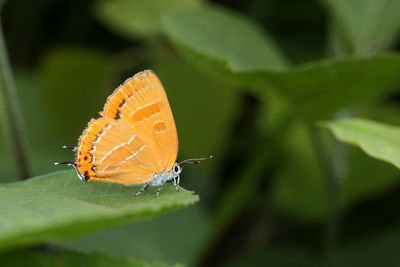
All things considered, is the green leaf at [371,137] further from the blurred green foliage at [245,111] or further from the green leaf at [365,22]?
the green leaf at [365,22]

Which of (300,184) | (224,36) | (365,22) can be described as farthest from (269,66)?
(300,184)

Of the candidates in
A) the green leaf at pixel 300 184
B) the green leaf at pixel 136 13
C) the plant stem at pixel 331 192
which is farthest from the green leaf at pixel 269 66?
the green leaf at pixel 136 13

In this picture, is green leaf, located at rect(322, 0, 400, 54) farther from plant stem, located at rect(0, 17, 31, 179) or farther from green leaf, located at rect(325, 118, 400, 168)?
plant stem, located at rect(0, 17, 31, 179)

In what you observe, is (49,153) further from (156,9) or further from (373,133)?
(373,133)

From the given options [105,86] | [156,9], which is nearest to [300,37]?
[156,9]

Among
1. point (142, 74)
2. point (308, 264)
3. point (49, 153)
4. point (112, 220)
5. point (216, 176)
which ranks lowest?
point (308, 264)

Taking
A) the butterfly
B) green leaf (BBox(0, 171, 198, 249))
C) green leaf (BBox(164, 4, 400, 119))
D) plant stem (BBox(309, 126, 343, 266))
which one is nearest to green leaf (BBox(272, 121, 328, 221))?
plant stem (BBox(309, 126, 343, 266))
